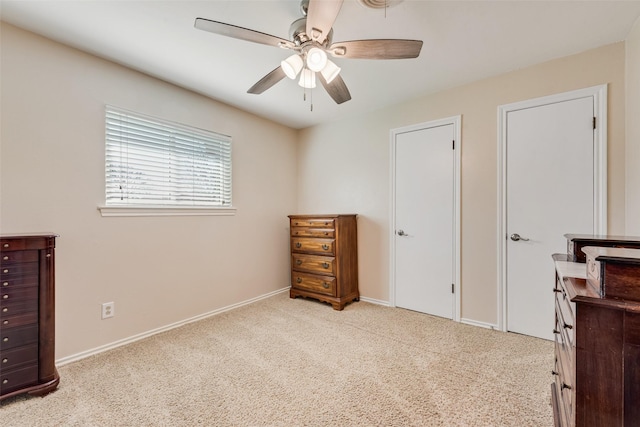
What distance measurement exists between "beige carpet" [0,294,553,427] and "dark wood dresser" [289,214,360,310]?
608 millimetres

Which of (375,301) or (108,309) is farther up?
(108,309)

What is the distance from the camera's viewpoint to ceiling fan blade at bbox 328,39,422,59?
1494mm

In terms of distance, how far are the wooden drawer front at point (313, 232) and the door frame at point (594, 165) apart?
64.5 inches

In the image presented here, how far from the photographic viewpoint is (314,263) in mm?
3320

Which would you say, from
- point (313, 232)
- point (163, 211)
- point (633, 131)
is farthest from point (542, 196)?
point (163, 211)

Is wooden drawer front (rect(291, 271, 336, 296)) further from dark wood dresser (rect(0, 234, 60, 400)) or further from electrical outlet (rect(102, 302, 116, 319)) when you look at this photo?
dark wood dresser (rect(0, 234, 60, 400))

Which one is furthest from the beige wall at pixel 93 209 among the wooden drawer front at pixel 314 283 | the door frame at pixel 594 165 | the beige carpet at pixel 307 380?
the door frame at pixel 594 165

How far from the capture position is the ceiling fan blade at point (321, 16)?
1237 mm

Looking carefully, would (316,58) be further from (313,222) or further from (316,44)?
(313,222)

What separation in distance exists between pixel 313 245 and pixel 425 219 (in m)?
1.30

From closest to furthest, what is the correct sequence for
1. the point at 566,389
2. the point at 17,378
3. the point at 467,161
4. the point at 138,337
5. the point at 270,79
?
1. the point at 566,389
2. the point at 17,378
3. the point at 270,79
4. the point at 138,337
5. the point at 467,161

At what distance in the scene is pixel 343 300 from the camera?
314 centimetres

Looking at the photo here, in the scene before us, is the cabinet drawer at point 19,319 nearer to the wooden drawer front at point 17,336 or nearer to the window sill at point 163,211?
the wooden drawer front at point 17,336

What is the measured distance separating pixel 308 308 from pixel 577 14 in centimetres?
322
